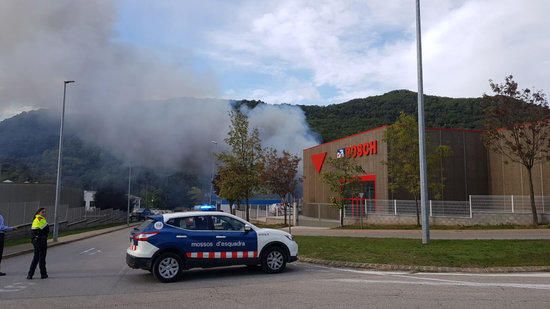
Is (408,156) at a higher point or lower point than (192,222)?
higher

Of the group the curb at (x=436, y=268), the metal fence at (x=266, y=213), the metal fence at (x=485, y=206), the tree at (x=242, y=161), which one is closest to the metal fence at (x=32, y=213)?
the tree at (x=242, y=161)

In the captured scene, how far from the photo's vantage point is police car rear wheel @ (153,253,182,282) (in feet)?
33.5

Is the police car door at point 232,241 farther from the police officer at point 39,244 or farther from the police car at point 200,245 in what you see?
the police officer at point 39,244

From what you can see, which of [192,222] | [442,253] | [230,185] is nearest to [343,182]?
[230,185]

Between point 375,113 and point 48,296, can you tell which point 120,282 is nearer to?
point 48,296

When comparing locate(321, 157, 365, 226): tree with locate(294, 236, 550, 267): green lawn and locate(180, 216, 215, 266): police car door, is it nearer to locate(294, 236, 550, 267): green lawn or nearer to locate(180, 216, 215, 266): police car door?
locate(294, 236, 550, 267): green lawn

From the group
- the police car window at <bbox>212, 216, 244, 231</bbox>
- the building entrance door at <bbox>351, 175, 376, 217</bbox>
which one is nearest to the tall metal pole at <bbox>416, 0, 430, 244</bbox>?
the police car window at <bbox>212, 216, 244, 231</bbox>

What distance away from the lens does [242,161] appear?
1272 inches

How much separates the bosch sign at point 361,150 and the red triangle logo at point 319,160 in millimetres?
4464

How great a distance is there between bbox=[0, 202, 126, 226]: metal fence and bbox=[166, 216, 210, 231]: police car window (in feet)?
58.8

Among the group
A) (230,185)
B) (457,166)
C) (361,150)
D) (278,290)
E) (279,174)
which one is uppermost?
(361,150)

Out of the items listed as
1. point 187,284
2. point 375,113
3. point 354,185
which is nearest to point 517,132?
point 354,185

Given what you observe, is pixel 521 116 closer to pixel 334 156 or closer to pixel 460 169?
pixel 460 169

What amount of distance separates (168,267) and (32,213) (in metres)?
25.5
